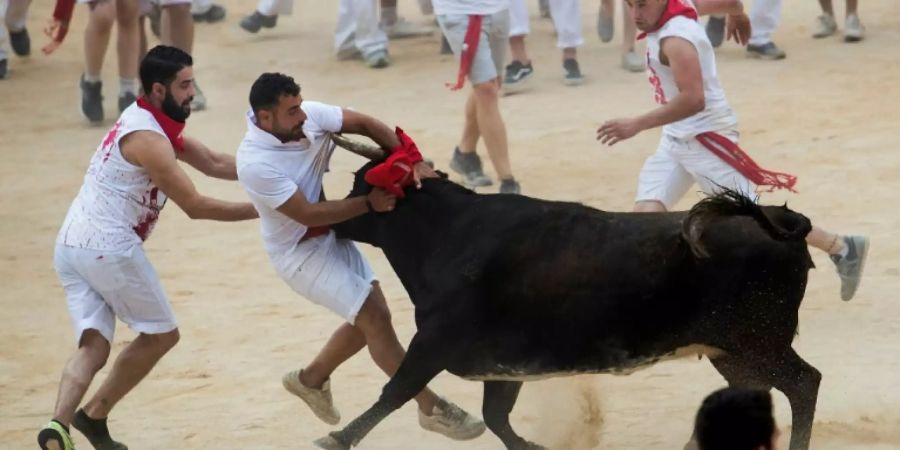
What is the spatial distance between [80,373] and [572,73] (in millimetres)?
8079

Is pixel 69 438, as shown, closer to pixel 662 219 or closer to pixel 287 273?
pixel 287 273

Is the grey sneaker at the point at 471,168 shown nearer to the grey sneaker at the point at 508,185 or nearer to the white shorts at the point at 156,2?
the grey sneaker at the point at 508,185

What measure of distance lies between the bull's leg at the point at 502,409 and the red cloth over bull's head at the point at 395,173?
0.98 meters

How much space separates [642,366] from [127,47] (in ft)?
26.2

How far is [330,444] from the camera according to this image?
6.95 meters

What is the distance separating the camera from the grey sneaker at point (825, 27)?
15.3 meters

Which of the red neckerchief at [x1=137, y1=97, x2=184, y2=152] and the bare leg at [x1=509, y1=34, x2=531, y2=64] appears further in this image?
the bare leg at [x1=509, y1=34, x2=531, y2=64]

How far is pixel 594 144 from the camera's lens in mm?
12664

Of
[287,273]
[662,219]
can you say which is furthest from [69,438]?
[662,219]

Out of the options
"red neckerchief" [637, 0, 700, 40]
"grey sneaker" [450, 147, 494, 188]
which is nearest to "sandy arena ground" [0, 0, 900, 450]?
"grey sneaker" [450, 147, 494, 188]

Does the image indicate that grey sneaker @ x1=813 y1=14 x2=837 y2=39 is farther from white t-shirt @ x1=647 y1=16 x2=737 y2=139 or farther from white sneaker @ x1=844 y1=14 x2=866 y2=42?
white t-shirt @ x1=647 y1=16 x2=737 y2=139

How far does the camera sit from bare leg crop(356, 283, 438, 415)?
7.11 meters

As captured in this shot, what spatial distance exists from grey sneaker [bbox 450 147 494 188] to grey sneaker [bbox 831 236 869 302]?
3.63 m

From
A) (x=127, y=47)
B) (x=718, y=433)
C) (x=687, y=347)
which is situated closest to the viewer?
(x=718, y=433)
